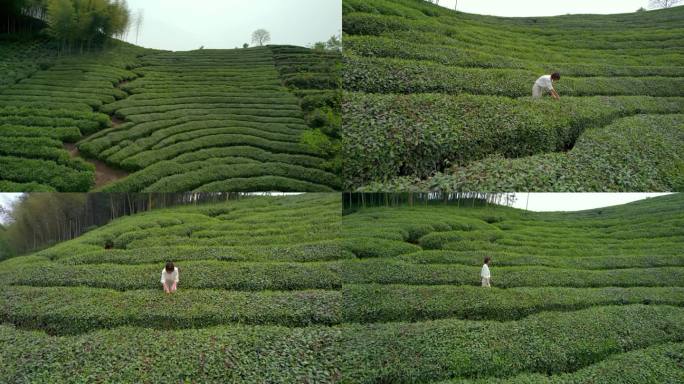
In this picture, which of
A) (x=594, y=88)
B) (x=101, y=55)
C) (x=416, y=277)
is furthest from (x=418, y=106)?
(x=101, y=55)

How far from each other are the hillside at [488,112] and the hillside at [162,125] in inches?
143

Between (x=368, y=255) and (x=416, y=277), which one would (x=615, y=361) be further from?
(x=368, y=255)

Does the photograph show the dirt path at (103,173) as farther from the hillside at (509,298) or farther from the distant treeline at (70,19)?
the distant treeline at (70,19)

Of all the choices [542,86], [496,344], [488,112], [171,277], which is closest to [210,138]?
[171,277]

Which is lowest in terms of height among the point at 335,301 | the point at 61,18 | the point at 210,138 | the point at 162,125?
the point at 335,301

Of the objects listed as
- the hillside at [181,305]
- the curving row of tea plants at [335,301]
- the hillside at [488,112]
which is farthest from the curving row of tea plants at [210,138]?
the hillside at [488,112]

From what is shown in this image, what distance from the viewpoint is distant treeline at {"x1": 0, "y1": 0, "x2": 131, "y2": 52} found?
63.0 feet

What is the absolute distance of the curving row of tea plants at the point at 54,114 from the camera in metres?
12.7

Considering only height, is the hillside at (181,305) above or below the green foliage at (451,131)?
below

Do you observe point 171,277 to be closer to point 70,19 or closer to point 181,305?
point 181,305

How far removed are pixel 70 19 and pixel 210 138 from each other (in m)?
11.1

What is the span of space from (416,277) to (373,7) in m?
10.3

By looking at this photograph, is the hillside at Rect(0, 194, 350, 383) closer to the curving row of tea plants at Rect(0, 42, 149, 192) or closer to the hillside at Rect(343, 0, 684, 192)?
the curving row of tea plants at Rect(0, 42, 149, 192)

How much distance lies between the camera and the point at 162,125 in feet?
53.8
